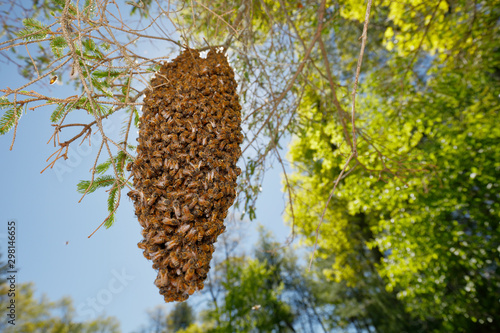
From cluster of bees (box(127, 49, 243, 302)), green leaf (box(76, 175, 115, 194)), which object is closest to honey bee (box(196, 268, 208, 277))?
cluster of bees (box(127, 49, 243, 302))

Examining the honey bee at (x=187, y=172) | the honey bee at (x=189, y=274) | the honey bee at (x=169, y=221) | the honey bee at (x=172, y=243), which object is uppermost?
the honey bee at (x=187, y=172)

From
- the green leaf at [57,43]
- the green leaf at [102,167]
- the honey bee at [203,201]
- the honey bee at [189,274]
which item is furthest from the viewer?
the green leaf at [102,167]

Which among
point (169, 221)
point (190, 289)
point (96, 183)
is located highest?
point (96, 183)

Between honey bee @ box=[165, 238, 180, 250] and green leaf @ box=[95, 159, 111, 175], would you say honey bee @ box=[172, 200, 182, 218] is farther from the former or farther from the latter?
green leaf @ box=[95, 159, 111, 175]

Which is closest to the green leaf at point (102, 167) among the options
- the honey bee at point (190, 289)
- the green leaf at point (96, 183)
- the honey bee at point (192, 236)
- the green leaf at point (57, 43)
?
the green leaf at point (96, 183)

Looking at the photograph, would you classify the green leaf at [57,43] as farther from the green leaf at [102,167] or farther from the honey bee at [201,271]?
the honey bee at [201,271]

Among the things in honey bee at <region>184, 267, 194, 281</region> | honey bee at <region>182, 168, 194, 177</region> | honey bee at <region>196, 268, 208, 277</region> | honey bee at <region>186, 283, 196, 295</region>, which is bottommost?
honey bee at <region>186, 283, 196, 295</region>

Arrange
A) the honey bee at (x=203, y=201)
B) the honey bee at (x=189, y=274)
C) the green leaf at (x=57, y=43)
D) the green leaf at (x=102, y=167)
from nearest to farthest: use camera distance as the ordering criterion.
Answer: the honey bee at (x=189, y=274) < the honey bee at (x=203, y=201) < the green leaf at (x=57, y=43) < the green leaf at (x=102, y=167)

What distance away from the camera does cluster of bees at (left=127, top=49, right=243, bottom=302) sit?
1068 mm

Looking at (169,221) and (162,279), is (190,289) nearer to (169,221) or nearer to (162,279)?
(162,279)

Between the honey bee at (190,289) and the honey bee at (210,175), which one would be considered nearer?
the honey bee at (190,289)

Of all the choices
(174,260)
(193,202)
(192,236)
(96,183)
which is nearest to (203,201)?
(193,202)

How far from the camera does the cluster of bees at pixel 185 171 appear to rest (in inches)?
42.1

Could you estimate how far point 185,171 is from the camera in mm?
1173
